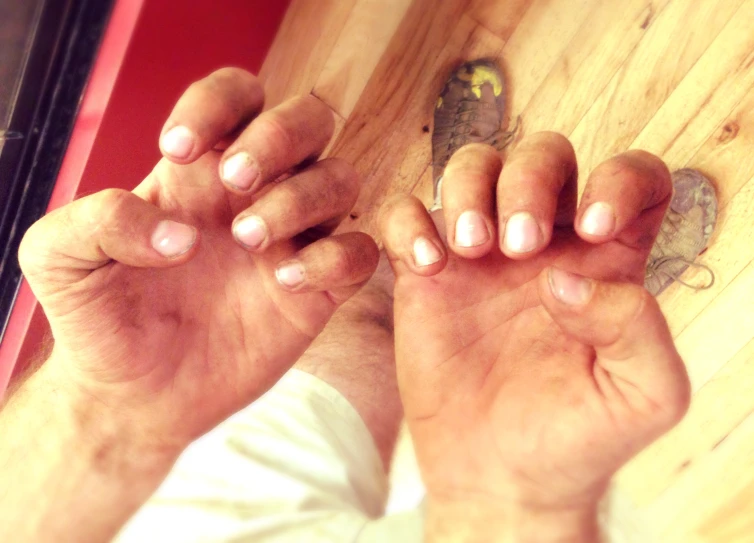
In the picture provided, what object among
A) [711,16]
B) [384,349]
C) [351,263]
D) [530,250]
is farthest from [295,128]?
[711,16]

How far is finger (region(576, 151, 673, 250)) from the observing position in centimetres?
48

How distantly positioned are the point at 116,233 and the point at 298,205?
6.9 inches

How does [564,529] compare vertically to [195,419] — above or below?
above

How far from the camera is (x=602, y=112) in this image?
1.17m

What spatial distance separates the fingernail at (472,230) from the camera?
1.63 ft

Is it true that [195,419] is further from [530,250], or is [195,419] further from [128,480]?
[530,250]

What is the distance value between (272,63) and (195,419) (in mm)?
1057

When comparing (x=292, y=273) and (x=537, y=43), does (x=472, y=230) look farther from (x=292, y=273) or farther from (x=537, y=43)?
(x=537, y=43)

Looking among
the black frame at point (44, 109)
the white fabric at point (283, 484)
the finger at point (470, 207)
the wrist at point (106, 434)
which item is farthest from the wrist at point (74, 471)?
the black frame at point (44, 109)

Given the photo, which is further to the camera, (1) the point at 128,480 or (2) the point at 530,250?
(1) the point at 128,480

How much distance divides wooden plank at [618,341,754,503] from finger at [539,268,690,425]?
846mm

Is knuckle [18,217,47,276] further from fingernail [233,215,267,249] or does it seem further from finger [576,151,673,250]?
finger [576,151,673,250]

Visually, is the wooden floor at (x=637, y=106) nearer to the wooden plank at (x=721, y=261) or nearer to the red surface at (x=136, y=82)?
the wooden plank at (x=721, y=261)

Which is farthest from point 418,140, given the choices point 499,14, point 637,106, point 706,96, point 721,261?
point 721,261
